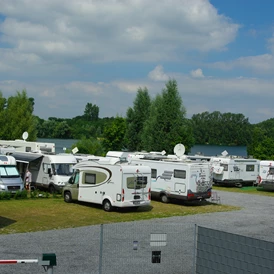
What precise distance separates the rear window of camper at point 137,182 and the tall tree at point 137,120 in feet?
116

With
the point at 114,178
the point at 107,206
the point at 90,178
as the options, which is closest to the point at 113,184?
the point at 114,178

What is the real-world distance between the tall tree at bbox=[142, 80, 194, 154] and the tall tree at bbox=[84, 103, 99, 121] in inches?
3712

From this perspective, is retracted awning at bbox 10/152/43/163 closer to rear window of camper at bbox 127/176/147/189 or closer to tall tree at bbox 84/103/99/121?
rear window of camper at bbox 127/176/147/189

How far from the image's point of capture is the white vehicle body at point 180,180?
24.2 metres

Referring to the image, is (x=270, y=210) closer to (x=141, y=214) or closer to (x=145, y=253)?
(x=141, y=214)

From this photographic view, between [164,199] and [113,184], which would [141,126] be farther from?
[113,184]

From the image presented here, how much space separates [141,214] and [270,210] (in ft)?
23.3

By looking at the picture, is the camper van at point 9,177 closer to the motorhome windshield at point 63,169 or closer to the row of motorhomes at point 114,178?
the row of motorhomes at point 114,178

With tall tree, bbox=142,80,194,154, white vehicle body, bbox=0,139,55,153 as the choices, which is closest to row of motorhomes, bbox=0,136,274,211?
white vehicle body, bbox=0,139,55,153

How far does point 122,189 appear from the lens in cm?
2119

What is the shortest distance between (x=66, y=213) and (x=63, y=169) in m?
7.36

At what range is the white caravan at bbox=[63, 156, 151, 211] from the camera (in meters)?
21.2

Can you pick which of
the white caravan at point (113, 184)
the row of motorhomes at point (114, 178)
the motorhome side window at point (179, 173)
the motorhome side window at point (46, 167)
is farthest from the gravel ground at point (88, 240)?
the motorhome side window at point (46, 167)

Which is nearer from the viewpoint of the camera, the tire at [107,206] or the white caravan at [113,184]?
the white caravan at [113,184]
